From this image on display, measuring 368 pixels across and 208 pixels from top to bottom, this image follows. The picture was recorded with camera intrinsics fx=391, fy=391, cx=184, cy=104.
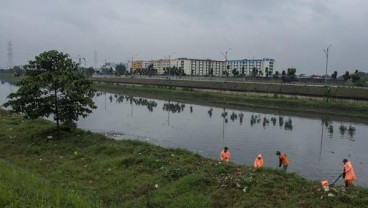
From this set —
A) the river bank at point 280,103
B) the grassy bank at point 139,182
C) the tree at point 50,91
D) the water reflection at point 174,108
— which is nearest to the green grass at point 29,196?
the grassy bank at point 139,182

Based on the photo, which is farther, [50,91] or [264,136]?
[264,136]

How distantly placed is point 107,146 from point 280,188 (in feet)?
33.5

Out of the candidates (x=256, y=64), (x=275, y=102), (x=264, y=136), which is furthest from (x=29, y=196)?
(x=256, y=64)

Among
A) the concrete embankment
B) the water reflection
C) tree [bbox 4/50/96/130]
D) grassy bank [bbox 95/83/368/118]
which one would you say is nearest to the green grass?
tree [bbox 4/50/96/130]

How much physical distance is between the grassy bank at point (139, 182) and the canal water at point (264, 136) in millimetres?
7497

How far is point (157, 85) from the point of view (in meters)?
111

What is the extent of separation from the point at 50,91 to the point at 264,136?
774 inches

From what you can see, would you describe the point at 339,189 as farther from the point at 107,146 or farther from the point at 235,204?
the point at 107,146

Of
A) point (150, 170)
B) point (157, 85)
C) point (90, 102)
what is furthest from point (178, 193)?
point (157, 85)

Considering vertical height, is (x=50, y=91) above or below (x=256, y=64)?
below

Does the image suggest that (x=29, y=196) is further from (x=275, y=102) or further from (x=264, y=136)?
(x=275, y=102)

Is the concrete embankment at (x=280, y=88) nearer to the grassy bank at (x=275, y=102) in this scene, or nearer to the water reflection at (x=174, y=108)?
the grassy bank at (x=275, y=102)

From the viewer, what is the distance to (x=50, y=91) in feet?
79.3

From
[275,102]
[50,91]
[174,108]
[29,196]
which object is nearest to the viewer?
[29,196]
